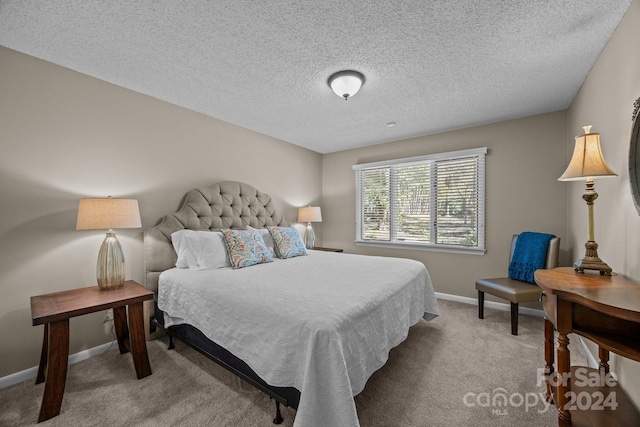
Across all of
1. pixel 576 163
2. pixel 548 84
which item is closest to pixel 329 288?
pixel 576 163

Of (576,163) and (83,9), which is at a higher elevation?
(83,9)

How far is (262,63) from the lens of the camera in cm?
212

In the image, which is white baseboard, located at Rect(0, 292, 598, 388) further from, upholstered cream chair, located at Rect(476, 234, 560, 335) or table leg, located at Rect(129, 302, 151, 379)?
table leg, located at Rect(129, 302, 151, 379)

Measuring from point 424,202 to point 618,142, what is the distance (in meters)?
2.35

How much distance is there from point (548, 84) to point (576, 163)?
130 centimetres

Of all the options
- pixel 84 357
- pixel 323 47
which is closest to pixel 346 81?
pixel 323 47

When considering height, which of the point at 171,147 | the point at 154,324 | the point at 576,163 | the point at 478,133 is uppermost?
the point at 478,133

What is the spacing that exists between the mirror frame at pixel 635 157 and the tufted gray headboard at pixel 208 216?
10.9 ft

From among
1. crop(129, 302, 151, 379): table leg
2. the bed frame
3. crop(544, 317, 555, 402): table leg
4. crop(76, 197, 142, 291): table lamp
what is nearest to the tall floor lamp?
crop(544, 317, 555, 402): table leg

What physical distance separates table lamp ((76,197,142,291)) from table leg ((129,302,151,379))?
1.16ft

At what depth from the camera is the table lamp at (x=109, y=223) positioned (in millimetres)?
2000

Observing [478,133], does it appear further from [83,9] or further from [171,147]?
[83,9]

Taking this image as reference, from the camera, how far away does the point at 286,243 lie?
3.24m

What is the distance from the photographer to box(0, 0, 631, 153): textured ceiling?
1567 mm
